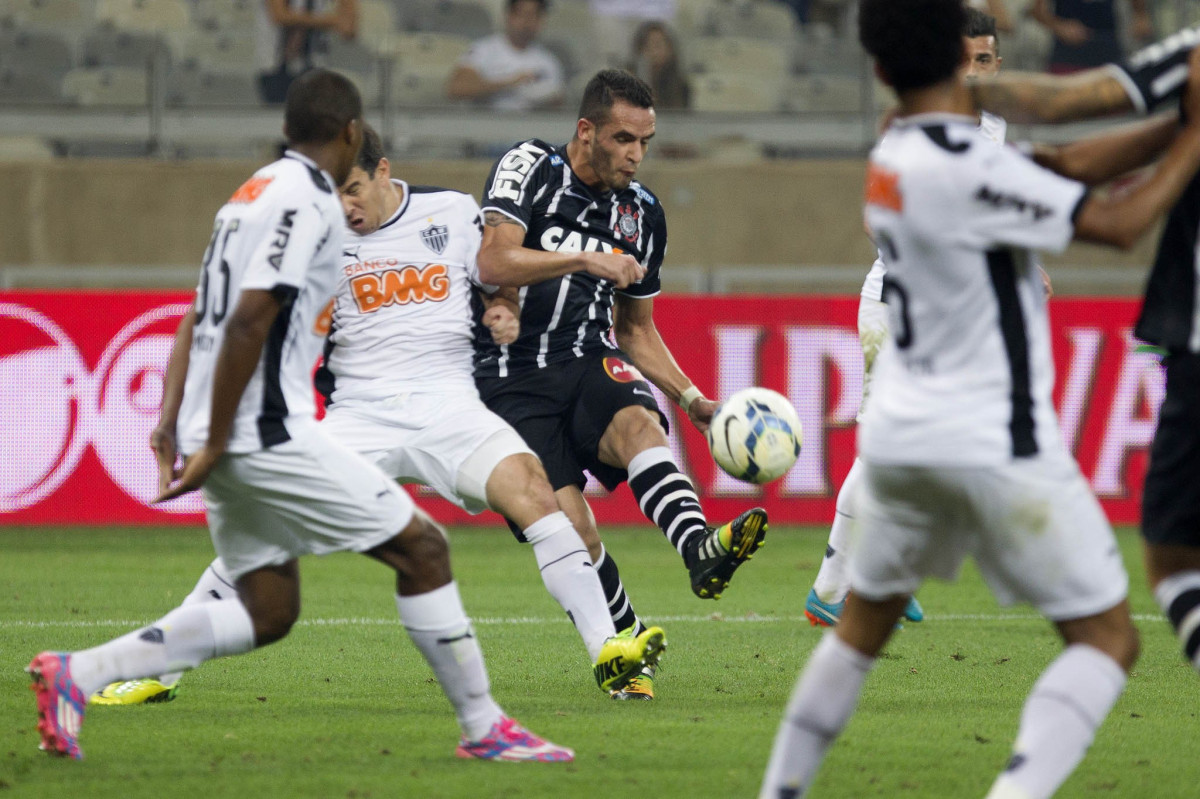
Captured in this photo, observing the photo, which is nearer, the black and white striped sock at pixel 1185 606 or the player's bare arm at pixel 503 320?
the black and white striped sock at pixel 1185 606

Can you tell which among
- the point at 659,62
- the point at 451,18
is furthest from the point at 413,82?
the point at 659,62

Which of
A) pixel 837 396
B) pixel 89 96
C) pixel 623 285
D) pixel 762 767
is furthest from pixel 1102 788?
pixel 89 96

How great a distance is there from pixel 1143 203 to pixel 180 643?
8.92 feet

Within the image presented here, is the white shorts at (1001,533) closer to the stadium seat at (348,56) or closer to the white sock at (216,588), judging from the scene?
the white sock at (216,588)

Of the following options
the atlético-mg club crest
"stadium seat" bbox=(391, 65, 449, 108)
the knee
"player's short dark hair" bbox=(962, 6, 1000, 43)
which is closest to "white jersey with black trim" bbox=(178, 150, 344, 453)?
the knee

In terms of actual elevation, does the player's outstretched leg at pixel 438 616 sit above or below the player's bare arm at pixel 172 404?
below

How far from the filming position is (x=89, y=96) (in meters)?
13.2

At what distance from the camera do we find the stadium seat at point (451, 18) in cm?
1377

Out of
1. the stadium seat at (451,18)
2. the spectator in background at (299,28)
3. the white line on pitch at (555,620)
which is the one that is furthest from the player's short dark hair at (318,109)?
the stadium seat at (451,18)

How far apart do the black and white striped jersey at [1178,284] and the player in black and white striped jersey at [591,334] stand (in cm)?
222

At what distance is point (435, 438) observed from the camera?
5359mm

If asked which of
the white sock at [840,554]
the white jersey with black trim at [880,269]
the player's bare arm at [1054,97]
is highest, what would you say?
the player's bare arm at [1054,97]

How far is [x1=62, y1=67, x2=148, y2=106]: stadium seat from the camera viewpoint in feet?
43.0

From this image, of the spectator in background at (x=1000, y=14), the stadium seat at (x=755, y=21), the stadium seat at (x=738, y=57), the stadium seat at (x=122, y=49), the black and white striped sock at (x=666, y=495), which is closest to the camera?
the black and white striped sock at (x=666, y=495)
